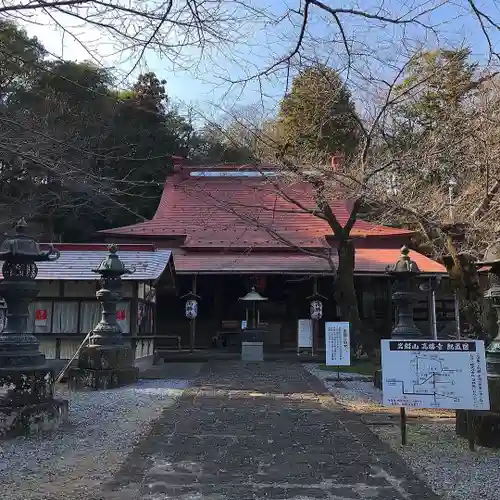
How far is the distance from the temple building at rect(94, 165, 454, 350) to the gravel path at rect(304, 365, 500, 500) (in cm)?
985

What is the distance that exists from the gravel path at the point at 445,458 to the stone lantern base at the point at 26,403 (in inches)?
148

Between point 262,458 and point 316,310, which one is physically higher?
point 316,310

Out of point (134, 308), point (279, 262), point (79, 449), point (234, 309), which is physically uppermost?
point (279, 262)

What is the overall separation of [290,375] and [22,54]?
8.87 m

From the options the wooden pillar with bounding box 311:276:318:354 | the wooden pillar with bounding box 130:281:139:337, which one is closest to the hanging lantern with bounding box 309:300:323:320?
the wooden pillar with bounding box 311:276:318:354

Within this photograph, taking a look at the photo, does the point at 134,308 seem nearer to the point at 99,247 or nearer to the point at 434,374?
the point at 99,247

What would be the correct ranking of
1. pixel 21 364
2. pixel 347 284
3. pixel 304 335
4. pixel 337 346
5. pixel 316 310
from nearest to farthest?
pixel 21 364 < pixel 337 346 < pixel 347 284 < pixel 304 335 < pixel 316 310

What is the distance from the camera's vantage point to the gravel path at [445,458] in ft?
13.4

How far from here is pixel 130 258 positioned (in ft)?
44.7

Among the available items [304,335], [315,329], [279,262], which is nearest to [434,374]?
[304,335]

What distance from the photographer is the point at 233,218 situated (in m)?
21.2

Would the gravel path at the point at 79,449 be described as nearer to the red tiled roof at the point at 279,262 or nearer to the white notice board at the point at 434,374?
the white notice board at the point at 434,374

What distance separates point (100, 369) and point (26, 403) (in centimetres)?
371

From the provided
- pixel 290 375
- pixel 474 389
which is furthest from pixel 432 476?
pixel 290 375
